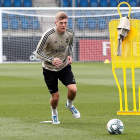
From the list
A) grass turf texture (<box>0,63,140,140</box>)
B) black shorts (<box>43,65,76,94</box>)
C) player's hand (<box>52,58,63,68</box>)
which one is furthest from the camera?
black shorts (<box>43,65,76,94</box>)

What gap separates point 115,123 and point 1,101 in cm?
507

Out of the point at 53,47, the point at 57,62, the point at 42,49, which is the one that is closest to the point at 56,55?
the point at 53,47

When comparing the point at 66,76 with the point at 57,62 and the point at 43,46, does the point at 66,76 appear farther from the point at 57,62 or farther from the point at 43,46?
the point at 43,46

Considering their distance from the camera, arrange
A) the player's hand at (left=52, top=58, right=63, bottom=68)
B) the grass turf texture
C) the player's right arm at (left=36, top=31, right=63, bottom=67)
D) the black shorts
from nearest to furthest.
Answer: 1. the grass turf texture
2. the player's hand at (left=52, top=58, right=63, bottom=68)
3. the player's right arm at (left=36, top=31, right=63, bottom=67)
4. the black shorts

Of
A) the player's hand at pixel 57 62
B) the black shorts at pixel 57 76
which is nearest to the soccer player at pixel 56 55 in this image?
the black shorts at pixel 57 76

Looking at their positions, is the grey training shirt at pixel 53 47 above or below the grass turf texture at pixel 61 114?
Answer: above

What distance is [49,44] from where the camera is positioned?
27.2ft

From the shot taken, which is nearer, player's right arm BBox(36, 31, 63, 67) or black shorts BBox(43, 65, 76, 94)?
player's right arm BBox(36, 31, 63, 67)

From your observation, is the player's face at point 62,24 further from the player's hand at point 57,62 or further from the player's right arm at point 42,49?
the player's hand at point 57,62

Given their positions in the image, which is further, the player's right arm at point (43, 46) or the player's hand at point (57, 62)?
the player's right arm at point (43, 46)

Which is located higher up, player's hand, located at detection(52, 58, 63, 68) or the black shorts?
player's hand, located at detection(52, 58, 63, 68)

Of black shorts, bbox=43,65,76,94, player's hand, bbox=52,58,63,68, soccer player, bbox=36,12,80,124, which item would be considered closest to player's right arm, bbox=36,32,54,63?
soccer player, bbox=36,12,80,124

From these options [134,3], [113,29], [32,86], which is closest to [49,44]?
[113,29]

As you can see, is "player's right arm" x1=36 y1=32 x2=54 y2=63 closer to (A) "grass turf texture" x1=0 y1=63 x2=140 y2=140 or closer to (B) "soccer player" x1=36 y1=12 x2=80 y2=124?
(B) "soccer player" x1=36 y1=12 x2=80 y2=124
